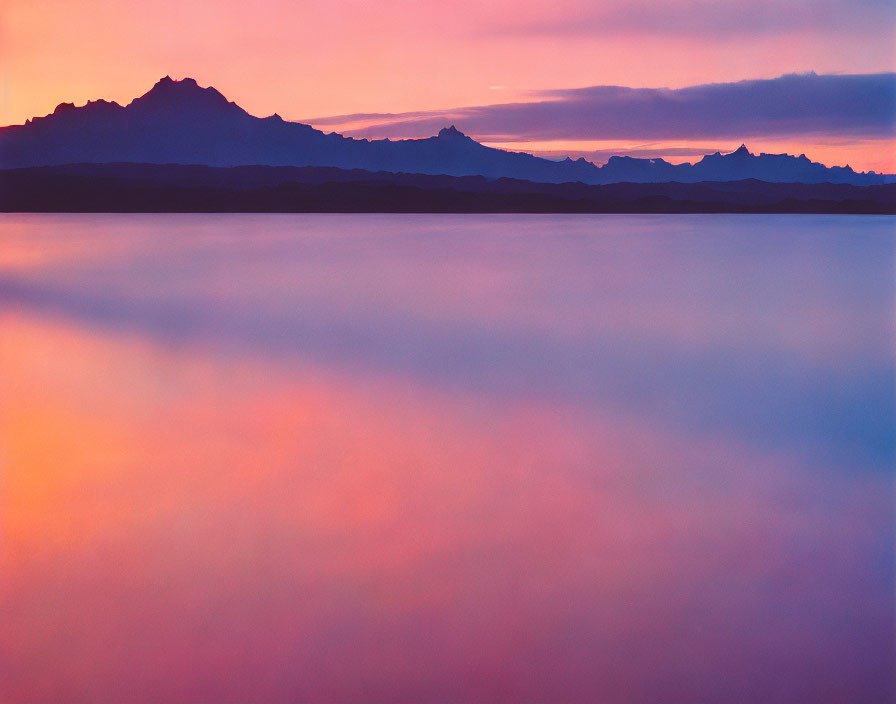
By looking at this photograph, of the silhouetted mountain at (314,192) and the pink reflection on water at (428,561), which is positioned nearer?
the pink reflection on water at (428,561)

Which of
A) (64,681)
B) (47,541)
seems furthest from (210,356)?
(64,681)

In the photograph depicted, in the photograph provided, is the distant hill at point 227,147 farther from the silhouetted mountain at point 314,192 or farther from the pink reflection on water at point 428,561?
the pink reflection on water at point 428,561

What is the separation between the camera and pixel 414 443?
348 centimetres

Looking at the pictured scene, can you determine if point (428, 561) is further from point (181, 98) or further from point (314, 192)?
point (181, 98)

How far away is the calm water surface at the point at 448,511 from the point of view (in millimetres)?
1818

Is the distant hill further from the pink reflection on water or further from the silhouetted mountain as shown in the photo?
the pink reflection on water

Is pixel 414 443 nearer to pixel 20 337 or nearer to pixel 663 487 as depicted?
pixel 663 487

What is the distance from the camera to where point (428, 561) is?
2287mm

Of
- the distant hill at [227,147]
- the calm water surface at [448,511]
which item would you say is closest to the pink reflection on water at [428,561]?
the calm water surface at [448,511]

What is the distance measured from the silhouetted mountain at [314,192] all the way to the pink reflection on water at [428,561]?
26942mm

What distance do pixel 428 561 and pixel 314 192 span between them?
3102 centimetres

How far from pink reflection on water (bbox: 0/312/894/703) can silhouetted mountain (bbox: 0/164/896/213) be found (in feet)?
88.4

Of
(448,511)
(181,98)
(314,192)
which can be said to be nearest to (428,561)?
(448,511)

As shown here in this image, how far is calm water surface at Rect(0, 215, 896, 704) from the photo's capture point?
182 centimetres
